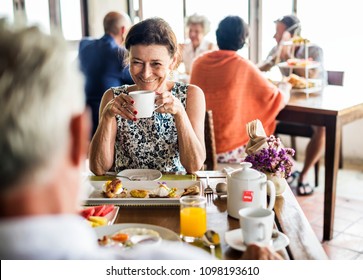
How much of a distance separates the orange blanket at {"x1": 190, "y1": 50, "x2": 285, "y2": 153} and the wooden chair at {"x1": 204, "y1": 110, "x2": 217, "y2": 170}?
0.34 m

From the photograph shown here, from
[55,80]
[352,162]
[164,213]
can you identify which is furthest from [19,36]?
[352,162]

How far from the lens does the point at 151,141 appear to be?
1.80m

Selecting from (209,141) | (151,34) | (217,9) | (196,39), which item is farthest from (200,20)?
(151,34)

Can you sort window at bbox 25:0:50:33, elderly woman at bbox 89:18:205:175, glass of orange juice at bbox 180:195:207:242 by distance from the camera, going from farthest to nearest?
1. window at bbox 25:0:50:33
2. elderly woman at bbox 89:18:205:175
3. glass of orange juice at bbox 180:195:207:242

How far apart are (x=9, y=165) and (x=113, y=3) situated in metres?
4.55

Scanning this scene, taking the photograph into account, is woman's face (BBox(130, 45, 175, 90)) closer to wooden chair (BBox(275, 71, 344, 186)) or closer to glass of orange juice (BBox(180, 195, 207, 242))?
glass of orange juice (BBox(180, 195, 207, 242))

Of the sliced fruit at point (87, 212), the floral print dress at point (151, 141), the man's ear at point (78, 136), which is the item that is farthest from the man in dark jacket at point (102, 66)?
the man's ear at point (78, 136)

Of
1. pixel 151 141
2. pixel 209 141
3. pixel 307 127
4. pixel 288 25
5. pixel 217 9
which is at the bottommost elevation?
pixel 307 127

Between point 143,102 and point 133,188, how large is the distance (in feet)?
0.83

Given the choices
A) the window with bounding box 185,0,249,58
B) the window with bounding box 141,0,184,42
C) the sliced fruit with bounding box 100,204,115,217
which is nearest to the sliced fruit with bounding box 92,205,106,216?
the sliced fruit with bounding box 100,204,115,217

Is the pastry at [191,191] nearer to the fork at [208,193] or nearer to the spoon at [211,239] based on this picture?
the fork at [208,193]

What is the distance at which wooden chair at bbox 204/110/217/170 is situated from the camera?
2.22m

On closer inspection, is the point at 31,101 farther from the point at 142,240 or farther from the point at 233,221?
the point at 233,221

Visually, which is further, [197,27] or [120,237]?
[197,27]
